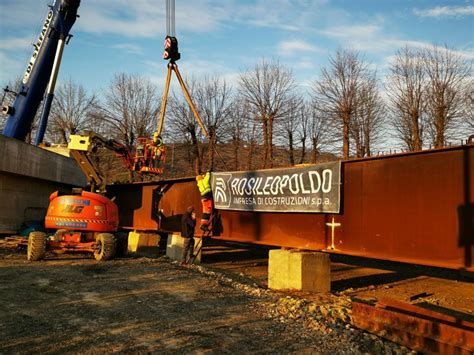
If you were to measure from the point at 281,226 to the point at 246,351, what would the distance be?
15.5 ft

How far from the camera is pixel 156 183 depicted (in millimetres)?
14750

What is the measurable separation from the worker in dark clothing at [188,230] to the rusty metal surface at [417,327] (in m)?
6.39

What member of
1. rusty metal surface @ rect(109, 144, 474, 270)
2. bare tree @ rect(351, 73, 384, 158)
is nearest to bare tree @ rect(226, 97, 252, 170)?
bare tree @ rect(351, 73, 384, 158)

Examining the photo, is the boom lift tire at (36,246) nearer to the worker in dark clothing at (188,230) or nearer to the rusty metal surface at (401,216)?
the worker in dark clothing at (188,230)

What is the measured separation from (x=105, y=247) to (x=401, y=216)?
27.1 feet

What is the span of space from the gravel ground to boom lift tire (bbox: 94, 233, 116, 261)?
1.93m

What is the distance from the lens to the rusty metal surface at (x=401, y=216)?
6.04 metres

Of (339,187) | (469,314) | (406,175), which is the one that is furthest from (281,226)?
(469,314)

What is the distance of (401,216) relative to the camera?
6867 millimetres

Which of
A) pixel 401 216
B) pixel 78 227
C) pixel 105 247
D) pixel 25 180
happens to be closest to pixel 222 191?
pixel 105 247

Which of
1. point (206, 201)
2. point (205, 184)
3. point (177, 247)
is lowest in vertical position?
point (177, 247)

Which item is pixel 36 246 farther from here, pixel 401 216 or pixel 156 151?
pixel 401 216

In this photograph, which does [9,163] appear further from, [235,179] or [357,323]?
[357,323]

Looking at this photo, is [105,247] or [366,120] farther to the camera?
[366,120]
